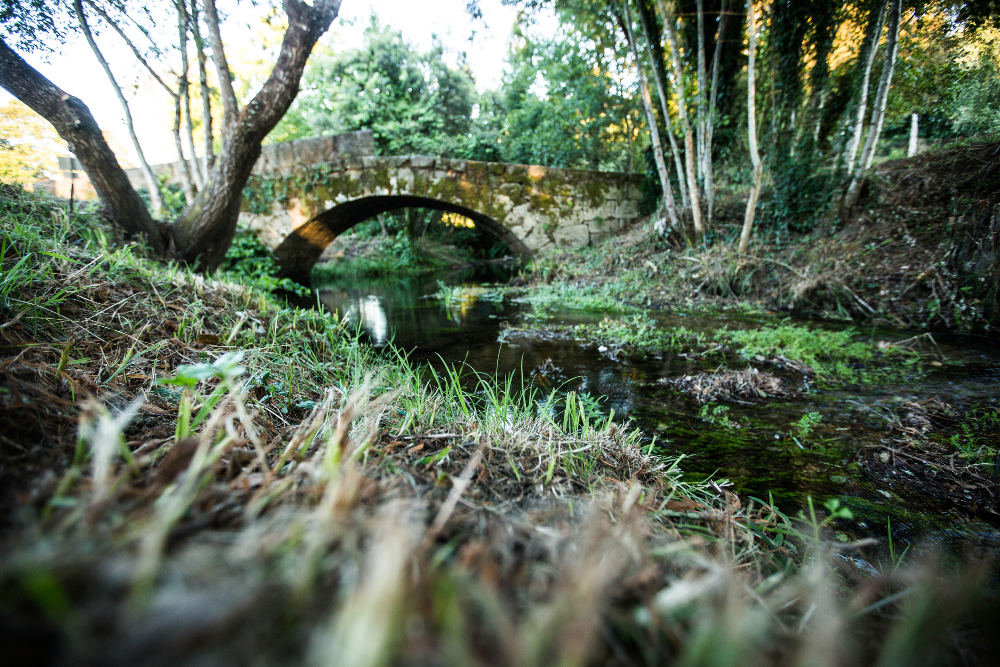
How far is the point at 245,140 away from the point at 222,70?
128 centimetres

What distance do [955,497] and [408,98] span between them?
16808 millimetres

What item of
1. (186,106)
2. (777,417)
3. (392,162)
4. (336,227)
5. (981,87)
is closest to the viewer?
(777,417)

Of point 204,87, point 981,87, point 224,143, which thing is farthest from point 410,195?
point 981,87

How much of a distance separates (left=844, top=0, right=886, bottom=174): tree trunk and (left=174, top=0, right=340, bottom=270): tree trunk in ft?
20.4

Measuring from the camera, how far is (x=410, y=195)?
8719 mm

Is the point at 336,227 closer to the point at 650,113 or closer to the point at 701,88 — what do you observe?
the point at 650,113

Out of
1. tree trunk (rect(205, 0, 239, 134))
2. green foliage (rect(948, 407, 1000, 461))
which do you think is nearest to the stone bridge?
tree trunk (rect(205, 0, 239, 134))

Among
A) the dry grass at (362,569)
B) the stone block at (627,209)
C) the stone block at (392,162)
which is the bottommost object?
the dry grass at (362,569)

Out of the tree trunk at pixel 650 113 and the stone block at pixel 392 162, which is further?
the stone block at pixel 392 162

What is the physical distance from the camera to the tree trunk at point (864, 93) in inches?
185

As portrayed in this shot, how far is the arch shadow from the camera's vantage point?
28.3ft

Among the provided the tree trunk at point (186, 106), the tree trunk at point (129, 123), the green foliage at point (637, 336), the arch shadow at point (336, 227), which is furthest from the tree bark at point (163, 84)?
the green foliage at point (637, 336)

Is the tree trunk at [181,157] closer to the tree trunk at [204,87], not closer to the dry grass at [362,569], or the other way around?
the tree trunk at [204,87]

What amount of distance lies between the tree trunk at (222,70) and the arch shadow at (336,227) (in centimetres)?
389
